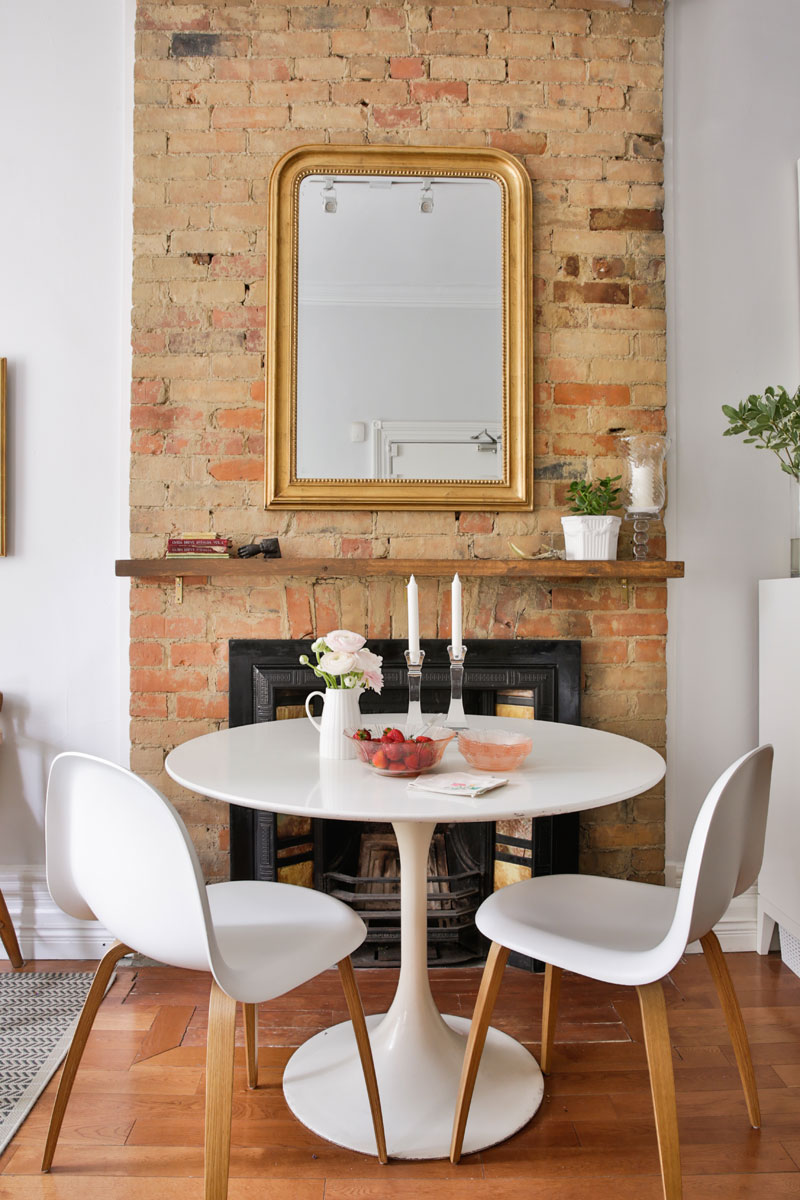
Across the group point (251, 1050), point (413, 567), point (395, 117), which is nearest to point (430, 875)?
point (251, 1050)

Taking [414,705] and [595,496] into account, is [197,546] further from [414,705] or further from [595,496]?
[595,496]

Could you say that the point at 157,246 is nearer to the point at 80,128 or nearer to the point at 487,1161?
the point at 80,128

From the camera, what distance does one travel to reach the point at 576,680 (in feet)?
7.82

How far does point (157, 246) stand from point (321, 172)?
1.69 ft

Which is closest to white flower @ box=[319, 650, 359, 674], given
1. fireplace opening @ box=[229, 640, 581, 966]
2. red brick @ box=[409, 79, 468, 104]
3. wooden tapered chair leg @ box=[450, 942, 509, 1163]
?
wooden tapered chair leg @ box=[450, 942, 509, 1163]

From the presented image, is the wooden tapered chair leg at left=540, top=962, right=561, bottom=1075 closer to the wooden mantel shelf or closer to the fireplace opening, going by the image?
the fireplace opening

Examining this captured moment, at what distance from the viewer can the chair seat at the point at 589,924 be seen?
1334 millimetres

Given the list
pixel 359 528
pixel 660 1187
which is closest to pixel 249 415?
pixel 359 528

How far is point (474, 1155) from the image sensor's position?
5.16ft

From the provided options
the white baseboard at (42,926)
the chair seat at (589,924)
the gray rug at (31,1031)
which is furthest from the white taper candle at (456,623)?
the white baseboard at (42,926)

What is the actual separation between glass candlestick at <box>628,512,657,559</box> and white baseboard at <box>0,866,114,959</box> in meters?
1.88

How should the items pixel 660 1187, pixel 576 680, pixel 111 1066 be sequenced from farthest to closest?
pixel 576 680 → pixel 111 1066 → pixel 660 1187

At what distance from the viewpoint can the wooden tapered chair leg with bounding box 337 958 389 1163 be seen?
1508 millimetres

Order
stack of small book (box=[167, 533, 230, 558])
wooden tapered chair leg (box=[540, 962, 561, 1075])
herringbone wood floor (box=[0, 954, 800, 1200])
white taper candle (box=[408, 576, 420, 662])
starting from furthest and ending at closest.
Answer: stack of small book (box=[167, 533, 230, 558]) → wooden tapered chair leg (box=[540, 962, 561, 1075]) → white taper candle (box=[408, 576, 420, 662]) → herringbone wood floor (box=[0, 954, 800, 1200])
